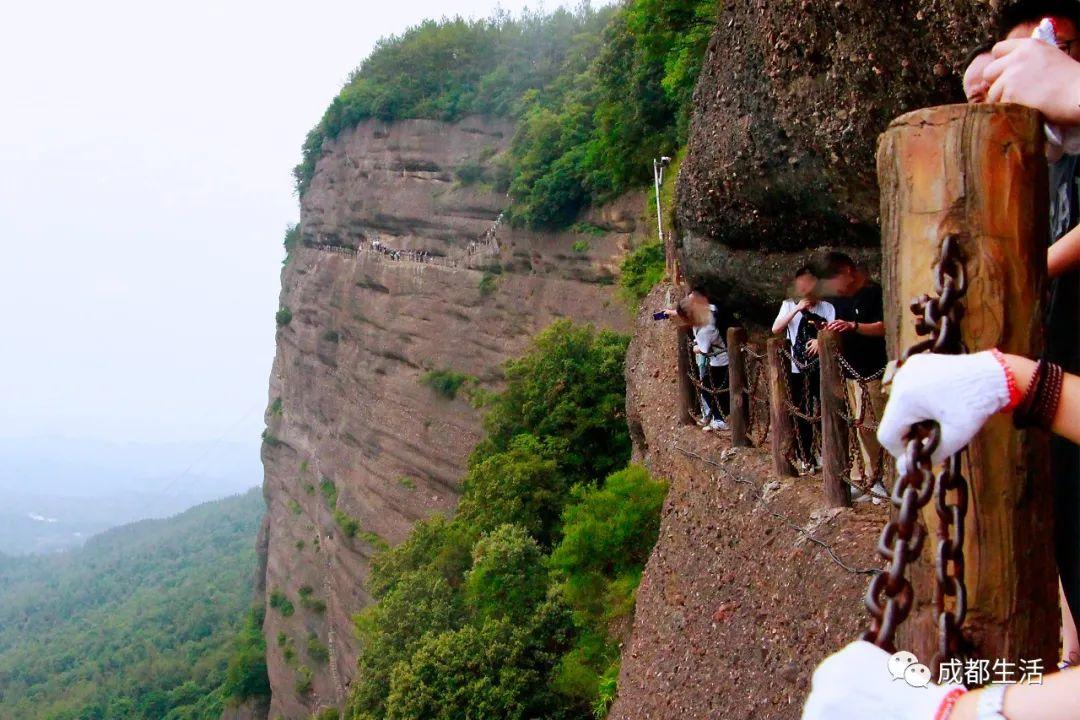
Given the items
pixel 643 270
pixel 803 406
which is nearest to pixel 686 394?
pixel 803 406

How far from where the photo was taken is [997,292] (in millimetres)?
1869

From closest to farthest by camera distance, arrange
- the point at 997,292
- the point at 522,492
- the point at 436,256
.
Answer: the point at 997,292
the point at 522,492
the point at 436,256

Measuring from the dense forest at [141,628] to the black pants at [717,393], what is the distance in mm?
29598

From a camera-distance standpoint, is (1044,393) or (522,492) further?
(522,492)

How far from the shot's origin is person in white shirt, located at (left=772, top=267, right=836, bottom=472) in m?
5.30

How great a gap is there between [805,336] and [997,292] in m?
3.62

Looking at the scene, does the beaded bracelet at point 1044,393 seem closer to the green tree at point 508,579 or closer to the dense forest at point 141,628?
the green tree at point 508,579

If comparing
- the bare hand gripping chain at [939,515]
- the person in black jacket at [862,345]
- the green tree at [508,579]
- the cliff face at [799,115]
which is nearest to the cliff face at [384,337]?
the green tree at [508,579]

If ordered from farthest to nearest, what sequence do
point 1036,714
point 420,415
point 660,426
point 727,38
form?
point 420,415, point 660,426, point 727,38, point 1036,714

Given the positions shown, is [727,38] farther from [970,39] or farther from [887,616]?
[887,616]

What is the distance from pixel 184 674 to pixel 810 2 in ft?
143

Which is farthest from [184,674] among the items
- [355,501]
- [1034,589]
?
[1034,589]

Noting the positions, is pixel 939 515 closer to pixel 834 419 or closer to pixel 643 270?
pixel 834 419

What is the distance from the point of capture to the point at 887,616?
1472mm
